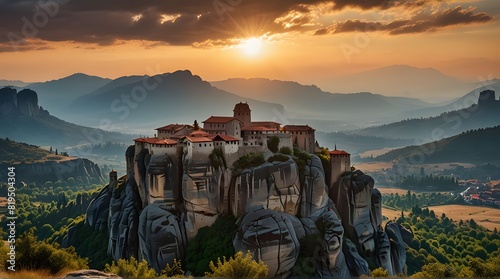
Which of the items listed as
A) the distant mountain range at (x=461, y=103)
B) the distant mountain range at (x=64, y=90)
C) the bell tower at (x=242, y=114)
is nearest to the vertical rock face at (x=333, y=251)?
the bell tower at (x=242, y=114)

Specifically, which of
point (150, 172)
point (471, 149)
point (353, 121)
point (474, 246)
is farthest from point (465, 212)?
point (353, 121)

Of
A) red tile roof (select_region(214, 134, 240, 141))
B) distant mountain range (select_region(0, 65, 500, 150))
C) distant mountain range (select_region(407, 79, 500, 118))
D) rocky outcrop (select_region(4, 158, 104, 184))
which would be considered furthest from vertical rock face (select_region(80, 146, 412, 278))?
distant mountain range (select_region(407, 79, 500, 118))

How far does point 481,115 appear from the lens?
351 ft

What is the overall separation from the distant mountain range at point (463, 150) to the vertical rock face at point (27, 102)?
76641 millimetres

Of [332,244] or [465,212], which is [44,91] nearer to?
[465,212]

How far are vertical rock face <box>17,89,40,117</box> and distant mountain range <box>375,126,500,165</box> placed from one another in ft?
251

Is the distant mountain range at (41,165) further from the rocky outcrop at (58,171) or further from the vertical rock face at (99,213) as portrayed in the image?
the vertical rock face at (99,213)

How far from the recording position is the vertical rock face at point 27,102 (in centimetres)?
11075

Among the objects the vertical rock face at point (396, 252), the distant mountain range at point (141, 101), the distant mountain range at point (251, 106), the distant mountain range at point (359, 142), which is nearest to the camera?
the vertical rock face at point (396, 252)

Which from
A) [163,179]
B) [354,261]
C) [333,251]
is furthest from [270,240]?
[163,179]

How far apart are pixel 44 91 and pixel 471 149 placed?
133 metres

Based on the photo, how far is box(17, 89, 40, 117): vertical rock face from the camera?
A: 363 feet

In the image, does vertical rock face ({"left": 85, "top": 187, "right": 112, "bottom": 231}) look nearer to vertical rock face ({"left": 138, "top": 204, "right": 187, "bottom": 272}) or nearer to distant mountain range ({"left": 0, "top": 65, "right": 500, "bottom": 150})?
vertical rock face ({"left": 138, "top": 204, "right": 187, "bottom": 272})

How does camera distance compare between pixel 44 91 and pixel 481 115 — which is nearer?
pixel 481 115
